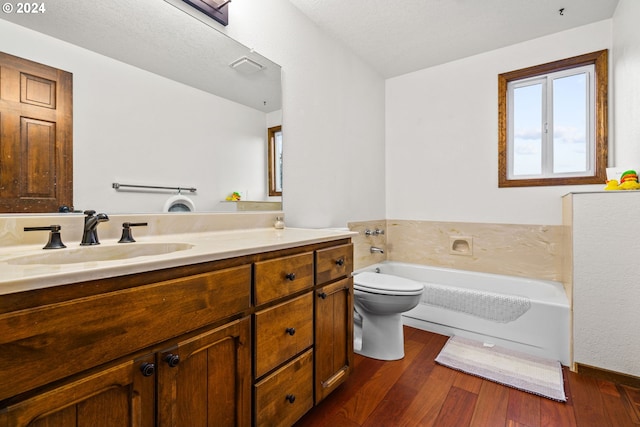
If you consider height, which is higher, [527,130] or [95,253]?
[527,130]

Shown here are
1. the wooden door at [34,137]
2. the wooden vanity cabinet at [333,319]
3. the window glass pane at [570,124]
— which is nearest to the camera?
the wooden door at [34,137]

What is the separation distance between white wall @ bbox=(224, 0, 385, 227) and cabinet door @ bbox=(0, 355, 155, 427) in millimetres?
1352

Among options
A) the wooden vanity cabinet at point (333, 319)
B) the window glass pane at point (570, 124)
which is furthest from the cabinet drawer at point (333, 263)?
the window glass pane at point (570, 124)

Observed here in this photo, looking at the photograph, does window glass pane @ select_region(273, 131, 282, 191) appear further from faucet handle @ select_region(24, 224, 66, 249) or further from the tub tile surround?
faucet handle @ select_region(24, 224, 66, 249)

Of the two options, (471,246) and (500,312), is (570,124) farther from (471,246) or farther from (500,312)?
(500,312)

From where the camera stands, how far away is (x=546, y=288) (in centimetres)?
228

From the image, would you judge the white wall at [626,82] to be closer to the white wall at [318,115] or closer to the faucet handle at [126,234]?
the white wall at [318,115]

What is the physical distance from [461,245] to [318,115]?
174cm

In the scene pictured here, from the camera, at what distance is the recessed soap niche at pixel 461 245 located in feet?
8.82

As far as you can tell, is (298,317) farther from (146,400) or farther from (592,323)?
(592,323)

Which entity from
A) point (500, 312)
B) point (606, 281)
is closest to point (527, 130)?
point (606, 281)

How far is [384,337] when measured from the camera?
6.46 ft

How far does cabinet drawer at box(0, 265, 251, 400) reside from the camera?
57 cm

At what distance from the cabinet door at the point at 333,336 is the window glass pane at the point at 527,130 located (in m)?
1.99
